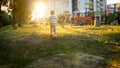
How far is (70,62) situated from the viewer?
1138 cm

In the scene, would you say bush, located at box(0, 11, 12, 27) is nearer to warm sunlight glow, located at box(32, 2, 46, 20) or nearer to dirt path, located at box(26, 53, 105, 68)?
warm sunlight glow, located at box(32, 2, 46, 20)

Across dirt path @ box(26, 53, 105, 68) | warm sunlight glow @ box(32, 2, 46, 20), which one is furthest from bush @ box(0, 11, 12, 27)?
dirt path @ box(26, 53, 105, 68)

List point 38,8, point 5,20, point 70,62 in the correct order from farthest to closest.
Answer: point 5,20
point 38,8
point 70,62

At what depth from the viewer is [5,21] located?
53.0m

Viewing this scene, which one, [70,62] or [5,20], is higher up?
[5,20]

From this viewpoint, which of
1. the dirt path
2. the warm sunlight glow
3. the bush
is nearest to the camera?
the dirt path

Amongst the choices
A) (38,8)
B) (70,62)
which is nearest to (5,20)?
(38,8)

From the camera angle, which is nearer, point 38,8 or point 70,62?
point 70,62

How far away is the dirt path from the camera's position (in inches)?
430

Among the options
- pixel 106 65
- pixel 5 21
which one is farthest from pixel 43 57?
pixel 5 21

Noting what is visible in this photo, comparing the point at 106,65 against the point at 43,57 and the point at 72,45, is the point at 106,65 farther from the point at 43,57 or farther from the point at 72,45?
the point at 72,45

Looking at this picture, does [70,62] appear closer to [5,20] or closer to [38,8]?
[38,8]

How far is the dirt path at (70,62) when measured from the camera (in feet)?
35.8

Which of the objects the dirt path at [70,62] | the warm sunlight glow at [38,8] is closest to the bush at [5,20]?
the warm sunlight glow at [38,8]
